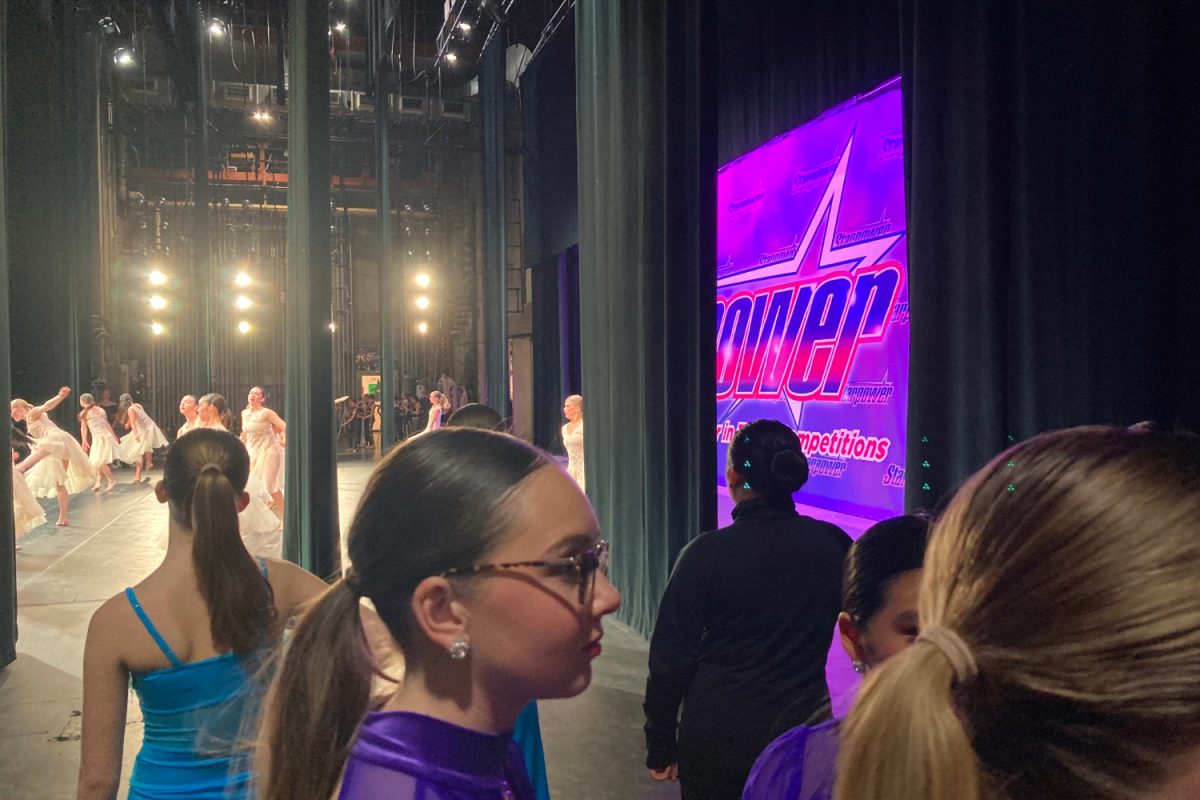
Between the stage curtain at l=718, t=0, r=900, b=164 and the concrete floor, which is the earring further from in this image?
the stage curtain at l=718, t=0, r=900, b=164

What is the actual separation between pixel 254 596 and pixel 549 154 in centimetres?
1482

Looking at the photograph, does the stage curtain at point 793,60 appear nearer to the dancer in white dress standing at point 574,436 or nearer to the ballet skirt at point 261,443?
the dancer in white dress standing at point 574,436

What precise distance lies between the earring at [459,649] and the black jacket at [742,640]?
1.27 meters

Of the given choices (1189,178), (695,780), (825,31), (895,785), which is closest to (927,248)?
(1189,178)

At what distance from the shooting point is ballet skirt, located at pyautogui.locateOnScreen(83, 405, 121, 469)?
11.8 m

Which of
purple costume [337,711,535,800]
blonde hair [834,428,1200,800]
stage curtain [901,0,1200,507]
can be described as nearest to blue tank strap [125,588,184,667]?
purple costume [337,711,535,800]

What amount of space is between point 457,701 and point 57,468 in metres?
10.2

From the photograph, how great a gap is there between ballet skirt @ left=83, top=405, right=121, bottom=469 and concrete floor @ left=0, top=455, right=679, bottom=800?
14.0 ft

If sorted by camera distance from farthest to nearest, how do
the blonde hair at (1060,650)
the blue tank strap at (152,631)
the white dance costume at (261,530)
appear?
the white dance costume at (261,530) → the blue tank strap at (152,631) → the blonde hair at (1060,650)

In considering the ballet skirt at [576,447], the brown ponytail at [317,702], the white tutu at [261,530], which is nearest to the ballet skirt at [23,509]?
the white tutu at [261,530]

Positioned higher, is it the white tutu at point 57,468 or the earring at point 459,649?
the earring at point 459,649

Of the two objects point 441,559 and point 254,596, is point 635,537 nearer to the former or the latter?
point 254,596

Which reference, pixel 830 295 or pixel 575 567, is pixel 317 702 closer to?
pixel 575 567

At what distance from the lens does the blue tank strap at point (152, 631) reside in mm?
1606
